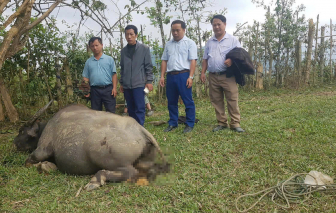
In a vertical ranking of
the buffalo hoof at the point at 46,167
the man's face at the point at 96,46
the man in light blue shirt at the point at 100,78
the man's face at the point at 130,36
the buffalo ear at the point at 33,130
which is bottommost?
the buffalo hoof at the point at 46,167

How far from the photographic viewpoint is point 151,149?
10.4ft

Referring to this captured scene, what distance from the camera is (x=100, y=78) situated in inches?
180

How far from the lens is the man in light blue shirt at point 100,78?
4.59 metres

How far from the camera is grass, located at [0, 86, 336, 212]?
7.91 ft

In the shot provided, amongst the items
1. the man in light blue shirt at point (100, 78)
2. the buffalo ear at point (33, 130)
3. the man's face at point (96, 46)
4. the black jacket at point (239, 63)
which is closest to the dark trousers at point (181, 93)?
the black jacket at point (239, 63)

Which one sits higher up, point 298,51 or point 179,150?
point 298,51

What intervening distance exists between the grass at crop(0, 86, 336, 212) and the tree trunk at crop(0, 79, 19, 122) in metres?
1.32

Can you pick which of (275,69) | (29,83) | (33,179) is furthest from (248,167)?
(275,69)

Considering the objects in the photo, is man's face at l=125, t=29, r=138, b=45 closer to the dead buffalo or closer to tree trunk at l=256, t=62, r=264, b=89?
the dead buffalo

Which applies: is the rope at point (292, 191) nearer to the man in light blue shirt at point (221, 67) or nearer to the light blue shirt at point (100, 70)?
the man in light blue shirt at point (221, 67)

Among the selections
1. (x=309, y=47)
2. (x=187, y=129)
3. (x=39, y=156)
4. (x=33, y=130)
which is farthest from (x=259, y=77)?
(x=39, y=156)

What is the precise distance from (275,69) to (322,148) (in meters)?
8.14

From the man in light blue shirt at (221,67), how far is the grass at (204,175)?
1.26 ft

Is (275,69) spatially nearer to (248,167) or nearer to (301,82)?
(301,82)
